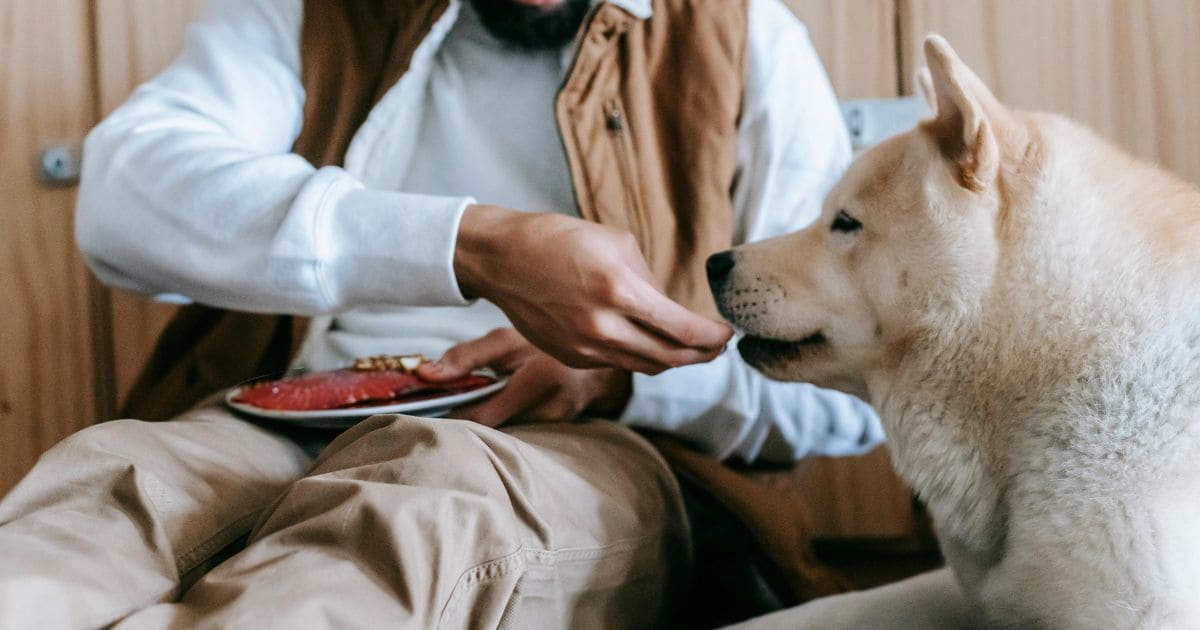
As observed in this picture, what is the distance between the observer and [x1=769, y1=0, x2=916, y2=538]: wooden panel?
1.52 meters

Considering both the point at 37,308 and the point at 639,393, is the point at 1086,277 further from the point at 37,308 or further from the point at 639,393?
the point at 37,308

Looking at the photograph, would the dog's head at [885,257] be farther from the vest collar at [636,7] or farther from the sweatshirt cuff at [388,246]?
the vest collar at [636,7]

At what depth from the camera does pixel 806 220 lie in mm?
1208

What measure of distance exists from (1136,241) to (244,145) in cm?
88

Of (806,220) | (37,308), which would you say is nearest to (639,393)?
(806,220)

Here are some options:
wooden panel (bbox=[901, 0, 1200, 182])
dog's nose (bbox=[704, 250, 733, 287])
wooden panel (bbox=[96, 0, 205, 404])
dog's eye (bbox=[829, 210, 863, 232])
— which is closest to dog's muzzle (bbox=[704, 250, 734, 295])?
dog's nose (bbox=[704, 250, 733, 287])

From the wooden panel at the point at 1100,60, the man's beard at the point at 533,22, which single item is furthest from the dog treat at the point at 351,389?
the wooden panel at the point at 1100,60

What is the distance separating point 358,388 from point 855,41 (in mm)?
980

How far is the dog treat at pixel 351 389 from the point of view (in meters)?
0.91

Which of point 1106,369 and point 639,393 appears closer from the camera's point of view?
point 1106,369

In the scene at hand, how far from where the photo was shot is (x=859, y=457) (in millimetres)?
1545

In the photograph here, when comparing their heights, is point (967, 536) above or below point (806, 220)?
below

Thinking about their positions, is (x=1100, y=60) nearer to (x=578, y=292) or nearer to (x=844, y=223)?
(x=844, y=223)

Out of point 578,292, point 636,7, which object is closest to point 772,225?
point 636,7
